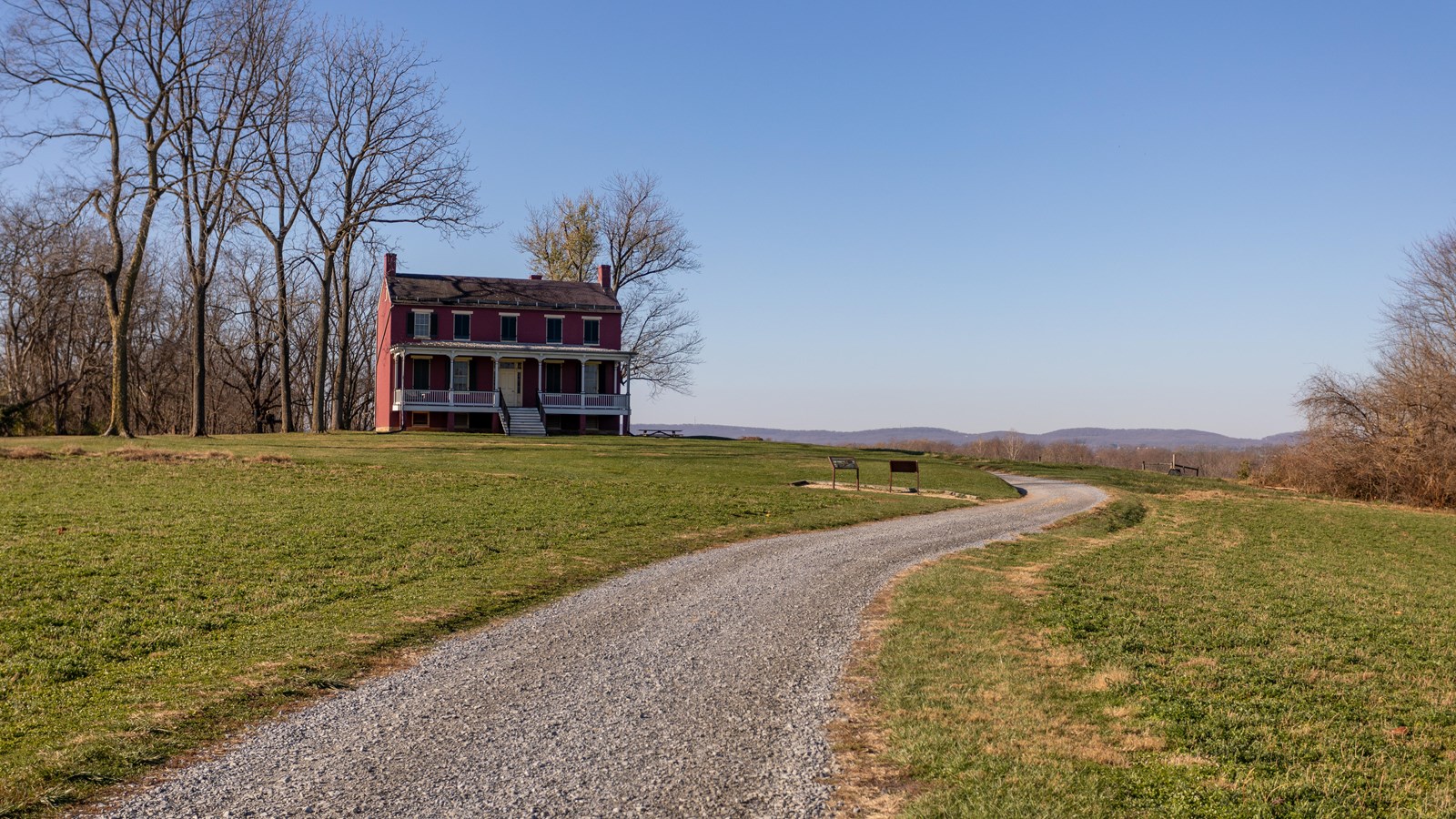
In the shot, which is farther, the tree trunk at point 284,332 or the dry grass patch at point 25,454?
the tree trunk at point 284,332

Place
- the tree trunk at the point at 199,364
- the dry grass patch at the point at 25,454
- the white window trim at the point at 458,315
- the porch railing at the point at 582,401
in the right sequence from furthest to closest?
the white window trim at the point at 458,315
the porch railing at the point at 582,401
the tree trunk at the point at 199,364
the dry grass patch at the point at 25,454

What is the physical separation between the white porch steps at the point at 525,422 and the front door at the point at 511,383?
57.8 inches

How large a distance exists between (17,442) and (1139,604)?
31.4 meters

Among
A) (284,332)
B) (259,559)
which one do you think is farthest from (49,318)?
(259,559)

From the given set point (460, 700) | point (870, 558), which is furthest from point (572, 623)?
point (870, 558)

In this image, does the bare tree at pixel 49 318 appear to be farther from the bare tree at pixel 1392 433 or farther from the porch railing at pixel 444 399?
the bare tree at pixel 1392 433

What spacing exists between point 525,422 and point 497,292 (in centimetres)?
818

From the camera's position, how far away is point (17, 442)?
94.8 ft

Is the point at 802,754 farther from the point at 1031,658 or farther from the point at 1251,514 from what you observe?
the point at 1251,514

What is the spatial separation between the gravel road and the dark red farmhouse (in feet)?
112

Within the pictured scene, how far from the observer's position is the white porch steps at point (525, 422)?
42.8 metres

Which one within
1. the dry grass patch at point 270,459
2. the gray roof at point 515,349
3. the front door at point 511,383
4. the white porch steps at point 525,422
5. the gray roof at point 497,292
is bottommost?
the dry grass patch at point 270,459

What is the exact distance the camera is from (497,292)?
48000 mm

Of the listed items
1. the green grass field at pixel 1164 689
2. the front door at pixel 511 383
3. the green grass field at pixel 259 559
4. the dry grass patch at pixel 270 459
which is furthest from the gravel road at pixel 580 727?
the front door at pixel 511 383
